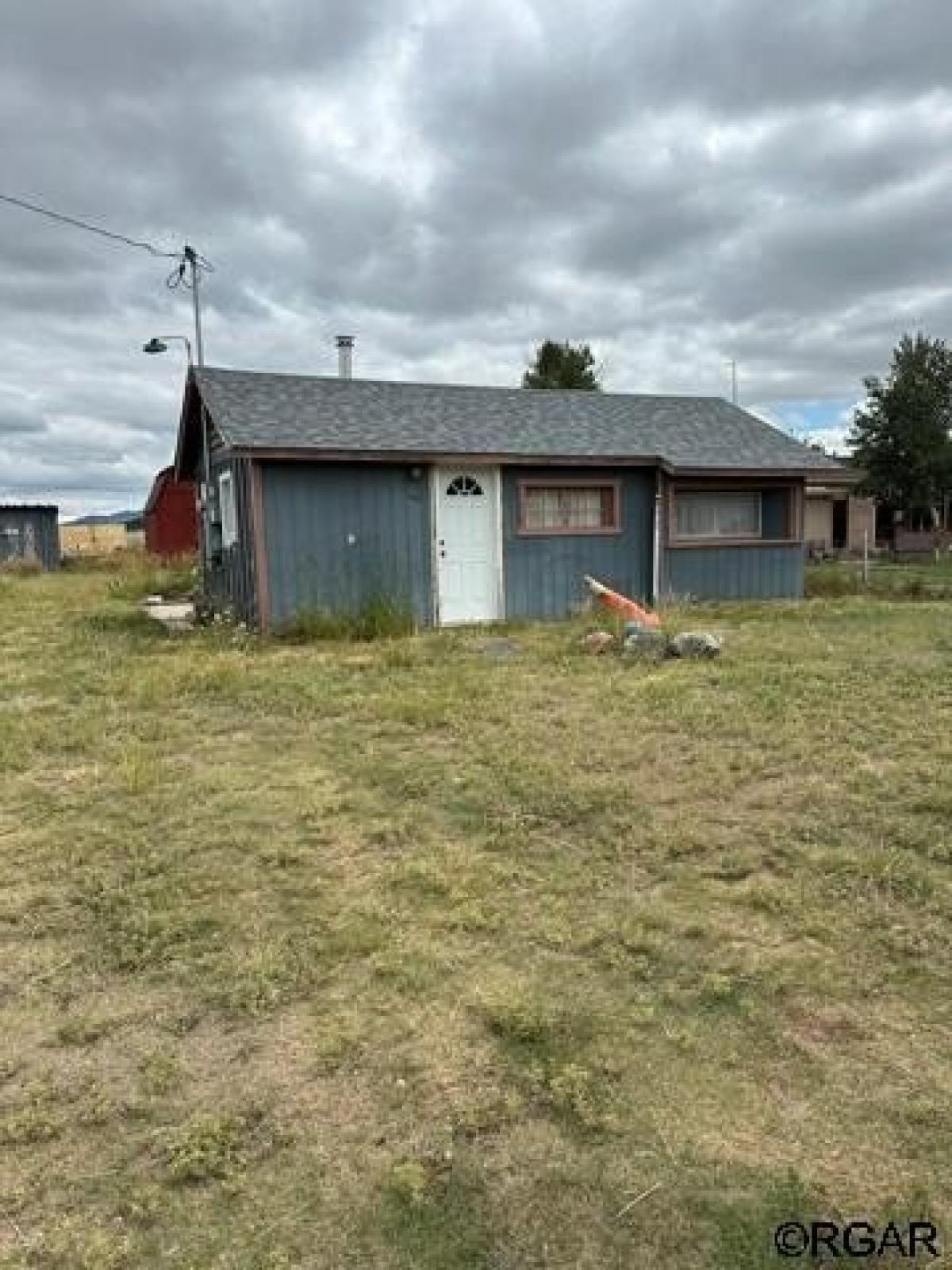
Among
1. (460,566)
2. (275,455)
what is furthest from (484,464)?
(275,455)

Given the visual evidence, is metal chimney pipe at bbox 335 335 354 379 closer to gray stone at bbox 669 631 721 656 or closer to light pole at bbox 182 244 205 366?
light pole at bbox 182 244 205 366

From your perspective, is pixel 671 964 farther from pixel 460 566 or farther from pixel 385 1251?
pixel 460 566

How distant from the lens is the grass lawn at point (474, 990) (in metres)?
2.06

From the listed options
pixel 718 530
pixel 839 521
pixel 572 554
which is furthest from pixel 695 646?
pixel 839 521

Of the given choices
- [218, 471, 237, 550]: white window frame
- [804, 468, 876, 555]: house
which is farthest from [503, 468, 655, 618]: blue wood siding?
[804, 468, 876, 555]: house

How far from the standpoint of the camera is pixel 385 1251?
1.93 meters

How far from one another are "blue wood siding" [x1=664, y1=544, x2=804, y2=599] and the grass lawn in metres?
6.97

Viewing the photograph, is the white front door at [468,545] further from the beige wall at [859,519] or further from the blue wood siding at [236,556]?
the beige wall at [859,519]

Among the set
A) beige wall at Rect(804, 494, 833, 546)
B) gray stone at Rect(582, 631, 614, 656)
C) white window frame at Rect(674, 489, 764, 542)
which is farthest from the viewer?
beige wall at Rect(804, 494, 833, 546)

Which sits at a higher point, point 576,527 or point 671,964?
point 576,527

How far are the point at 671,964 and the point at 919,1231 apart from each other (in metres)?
1.11

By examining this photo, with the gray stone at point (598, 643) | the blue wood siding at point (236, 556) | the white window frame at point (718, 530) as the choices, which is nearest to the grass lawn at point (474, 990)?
the gray stone at point (598, 643)

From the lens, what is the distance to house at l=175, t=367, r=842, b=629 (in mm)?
10664

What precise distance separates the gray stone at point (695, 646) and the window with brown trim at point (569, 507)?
161 inches
